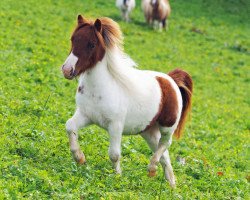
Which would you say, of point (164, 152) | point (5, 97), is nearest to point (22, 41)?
point (5, 97)

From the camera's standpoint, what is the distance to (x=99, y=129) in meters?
11.7

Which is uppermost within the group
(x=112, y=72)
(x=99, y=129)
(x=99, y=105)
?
(x=112, y=72)

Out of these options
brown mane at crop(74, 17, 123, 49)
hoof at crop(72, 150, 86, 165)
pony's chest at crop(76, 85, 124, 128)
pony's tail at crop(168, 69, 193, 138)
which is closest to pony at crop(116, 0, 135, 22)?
pony's tail at crop(168, 69, 193, 138)

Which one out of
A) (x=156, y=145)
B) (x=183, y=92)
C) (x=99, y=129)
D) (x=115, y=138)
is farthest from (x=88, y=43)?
(x=99, y=129)

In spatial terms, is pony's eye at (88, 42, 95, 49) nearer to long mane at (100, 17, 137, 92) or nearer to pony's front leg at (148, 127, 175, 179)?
long mane at (100, 17, 137, 92)

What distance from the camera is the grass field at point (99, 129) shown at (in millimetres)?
7812

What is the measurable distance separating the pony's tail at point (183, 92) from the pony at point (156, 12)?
60.5 ft

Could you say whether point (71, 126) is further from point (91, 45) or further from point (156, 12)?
point (156, 12)

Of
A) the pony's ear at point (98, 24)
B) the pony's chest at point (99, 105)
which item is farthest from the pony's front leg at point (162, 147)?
the pony's ear at point (98, 24)

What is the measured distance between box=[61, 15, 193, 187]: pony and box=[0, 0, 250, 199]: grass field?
2.15ft

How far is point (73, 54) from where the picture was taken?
7613 mm

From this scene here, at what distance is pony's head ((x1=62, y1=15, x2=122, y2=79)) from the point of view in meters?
7.56

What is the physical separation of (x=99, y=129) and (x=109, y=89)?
12.6 ft

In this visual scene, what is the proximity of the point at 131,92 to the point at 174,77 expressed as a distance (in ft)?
5.61
